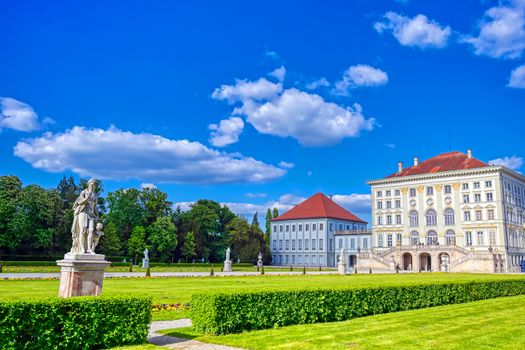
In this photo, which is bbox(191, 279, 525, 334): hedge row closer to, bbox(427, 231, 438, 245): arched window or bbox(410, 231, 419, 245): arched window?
A: bbox(427, 231, 438, 245): arched window

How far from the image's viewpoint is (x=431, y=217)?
6341 centimetres

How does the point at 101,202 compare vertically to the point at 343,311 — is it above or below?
above

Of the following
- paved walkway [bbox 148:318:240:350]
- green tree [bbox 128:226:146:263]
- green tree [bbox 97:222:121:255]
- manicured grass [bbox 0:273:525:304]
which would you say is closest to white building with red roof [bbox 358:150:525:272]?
green tree [bbox 128:226:146:263]

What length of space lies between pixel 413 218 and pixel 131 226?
38401 millimetres

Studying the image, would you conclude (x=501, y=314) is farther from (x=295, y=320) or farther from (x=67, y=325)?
(x=67, y=325)

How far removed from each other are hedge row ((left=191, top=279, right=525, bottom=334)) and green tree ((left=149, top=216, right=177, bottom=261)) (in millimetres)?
47803

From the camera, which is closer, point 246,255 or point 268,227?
point 246,255

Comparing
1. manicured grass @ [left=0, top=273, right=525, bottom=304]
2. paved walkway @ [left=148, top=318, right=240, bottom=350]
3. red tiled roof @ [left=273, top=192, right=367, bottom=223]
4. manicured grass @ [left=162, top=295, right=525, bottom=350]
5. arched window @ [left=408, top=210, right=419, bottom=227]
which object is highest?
red tiled roof @ [left=273, top=192, right=367, bottom=223]

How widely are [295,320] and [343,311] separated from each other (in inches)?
66.9

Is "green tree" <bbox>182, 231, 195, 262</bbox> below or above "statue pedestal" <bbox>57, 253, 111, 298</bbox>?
above

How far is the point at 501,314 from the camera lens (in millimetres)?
13367

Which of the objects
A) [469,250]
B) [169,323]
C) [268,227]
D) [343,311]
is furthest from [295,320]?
[268,227]

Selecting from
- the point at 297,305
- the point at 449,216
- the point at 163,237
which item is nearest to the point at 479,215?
the point at 449,216

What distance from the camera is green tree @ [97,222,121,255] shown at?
5599 centimetres
